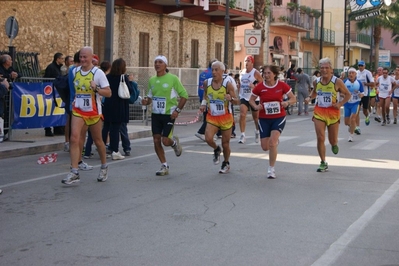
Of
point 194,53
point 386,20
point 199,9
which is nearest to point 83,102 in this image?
point 199,9

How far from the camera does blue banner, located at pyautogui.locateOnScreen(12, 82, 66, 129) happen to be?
16141mm

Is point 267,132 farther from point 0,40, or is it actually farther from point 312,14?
point 312,14

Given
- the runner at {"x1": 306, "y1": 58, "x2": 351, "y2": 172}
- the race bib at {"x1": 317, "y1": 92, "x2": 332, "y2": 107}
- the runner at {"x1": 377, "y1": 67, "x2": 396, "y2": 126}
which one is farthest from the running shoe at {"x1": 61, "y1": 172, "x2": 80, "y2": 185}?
the runner at {"x1": 377, "y1": 67, "x2": 396, "y2": 126}

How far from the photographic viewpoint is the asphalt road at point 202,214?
22.3 ft

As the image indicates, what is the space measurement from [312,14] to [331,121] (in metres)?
45.8

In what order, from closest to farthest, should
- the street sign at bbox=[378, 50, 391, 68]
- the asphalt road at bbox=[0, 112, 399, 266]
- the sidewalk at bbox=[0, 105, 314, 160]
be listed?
the asphalt road at bbox=[0, 112, 399, 266] → the sidewalk at bbox=[0, 105, 314, 160] → the street sign at bbox=[378, 50, 391, 68]

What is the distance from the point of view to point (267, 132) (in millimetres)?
A: 11992

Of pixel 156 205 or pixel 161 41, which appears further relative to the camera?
pixel 161 41

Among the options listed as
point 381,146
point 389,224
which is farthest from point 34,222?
point 381,146

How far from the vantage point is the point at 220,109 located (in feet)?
40.7

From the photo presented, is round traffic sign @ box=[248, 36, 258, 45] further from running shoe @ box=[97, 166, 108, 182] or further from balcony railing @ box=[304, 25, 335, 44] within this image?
balcony railing @ box=[304, 25, 335, 44]

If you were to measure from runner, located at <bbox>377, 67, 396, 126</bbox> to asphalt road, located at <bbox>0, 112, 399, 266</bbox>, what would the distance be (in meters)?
10.7

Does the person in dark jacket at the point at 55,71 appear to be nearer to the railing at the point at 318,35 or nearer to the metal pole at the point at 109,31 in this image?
the metal pole at the point at 109,31

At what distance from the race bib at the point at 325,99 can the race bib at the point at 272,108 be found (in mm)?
1266
